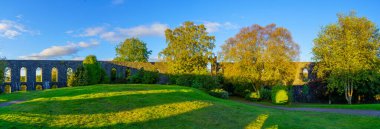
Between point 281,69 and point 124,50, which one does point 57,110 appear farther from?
point 124,50

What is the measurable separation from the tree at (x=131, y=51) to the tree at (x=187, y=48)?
2008 cm

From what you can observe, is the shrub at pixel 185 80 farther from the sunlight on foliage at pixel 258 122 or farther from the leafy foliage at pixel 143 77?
the sunlight on foliage at pixel 258 122

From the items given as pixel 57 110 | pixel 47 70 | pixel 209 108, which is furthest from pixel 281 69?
pixel 47 70

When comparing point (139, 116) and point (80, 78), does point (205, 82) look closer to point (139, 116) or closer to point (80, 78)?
point (80, 78)

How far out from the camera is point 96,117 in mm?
11398

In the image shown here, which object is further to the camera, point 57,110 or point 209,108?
point 209,108

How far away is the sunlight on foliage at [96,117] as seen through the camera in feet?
34.6

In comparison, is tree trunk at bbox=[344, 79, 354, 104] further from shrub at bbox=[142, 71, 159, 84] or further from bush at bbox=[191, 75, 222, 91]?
shrub at bbox=[142, 71, 159, 84]

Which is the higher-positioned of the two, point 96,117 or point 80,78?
point 80,78

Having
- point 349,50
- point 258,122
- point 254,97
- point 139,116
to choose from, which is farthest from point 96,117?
point 349,50

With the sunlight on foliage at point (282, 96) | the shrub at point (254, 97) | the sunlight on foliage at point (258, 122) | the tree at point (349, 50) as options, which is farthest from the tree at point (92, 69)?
the tree at point (349, 50)

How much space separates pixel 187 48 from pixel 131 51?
2218cm

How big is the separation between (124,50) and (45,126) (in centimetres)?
4465

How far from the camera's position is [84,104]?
1332cm
